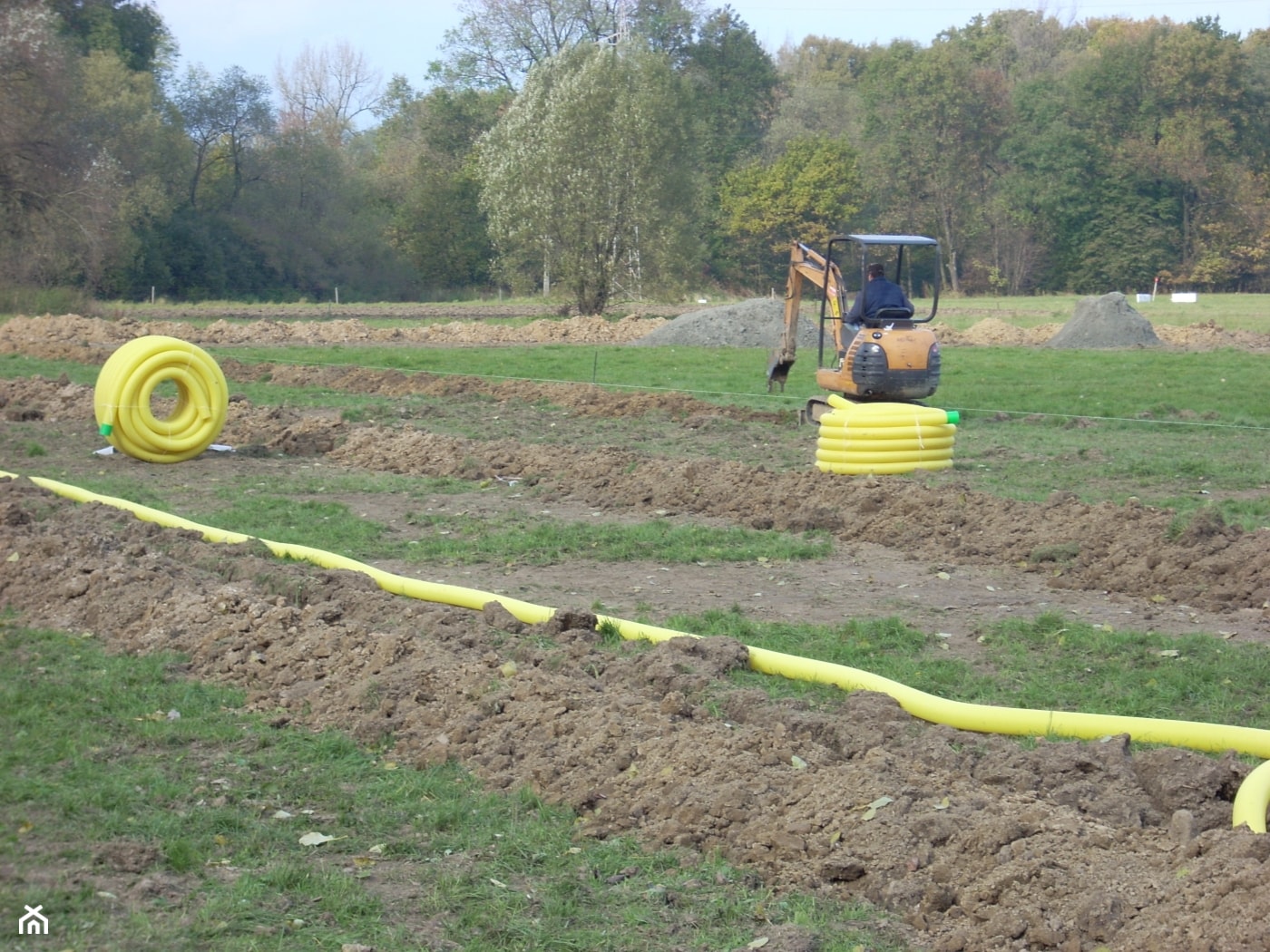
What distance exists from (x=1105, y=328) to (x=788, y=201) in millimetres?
34737

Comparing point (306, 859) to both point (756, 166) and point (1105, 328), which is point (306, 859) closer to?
point (1105, 328)

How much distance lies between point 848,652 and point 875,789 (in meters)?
2.33

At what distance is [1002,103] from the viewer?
7119 cm

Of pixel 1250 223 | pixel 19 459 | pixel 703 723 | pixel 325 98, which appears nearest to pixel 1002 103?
pixel 1250 223

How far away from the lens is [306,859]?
4.80 metres

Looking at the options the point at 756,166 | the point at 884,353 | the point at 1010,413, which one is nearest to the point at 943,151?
the point at 756,166

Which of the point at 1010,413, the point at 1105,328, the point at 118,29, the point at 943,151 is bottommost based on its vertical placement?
the point at 1010,413

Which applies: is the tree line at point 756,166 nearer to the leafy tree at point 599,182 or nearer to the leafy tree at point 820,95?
the leafy tree at point 820,95

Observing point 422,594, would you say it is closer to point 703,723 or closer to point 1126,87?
point 703,723

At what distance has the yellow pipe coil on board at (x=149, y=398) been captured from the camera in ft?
44.6

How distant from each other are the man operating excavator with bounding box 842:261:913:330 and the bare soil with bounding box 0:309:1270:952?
2.40 m

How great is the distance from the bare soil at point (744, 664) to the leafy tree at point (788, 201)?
174 ft

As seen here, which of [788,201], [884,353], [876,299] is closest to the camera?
[884,353]

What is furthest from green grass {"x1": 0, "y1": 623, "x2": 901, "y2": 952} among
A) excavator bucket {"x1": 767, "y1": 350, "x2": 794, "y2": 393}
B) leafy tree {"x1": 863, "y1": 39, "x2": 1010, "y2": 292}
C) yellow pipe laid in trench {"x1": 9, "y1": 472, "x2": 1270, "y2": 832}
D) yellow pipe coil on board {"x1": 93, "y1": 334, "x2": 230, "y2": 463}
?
leafy tree {"x1": 863, "y1": 39, "x2": 1010, "y2": 292}
